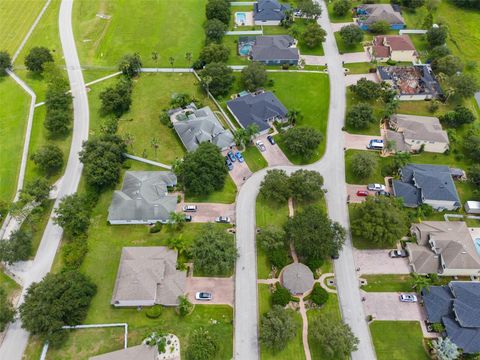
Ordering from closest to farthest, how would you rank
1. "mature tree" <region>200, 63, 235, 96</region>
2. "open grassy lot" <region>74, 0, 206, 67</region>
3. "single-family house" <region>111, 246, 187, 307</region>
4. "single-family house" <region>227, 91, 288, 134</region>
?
"single-family house" <region>111, 246, 187, 307</region> → "single-family house" <region>227, 91, 288, 134</region> → "mature tree" <region>200, 63, 235, 96</region> → "open grassy lot" <region>74, 0, 206, 67</region>

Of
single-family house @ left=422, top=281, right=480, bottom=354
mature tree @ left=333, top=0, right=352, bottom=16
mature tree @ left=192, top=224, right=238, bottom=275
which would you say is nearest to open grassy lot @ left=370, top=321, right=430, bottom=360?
single-family house @ left=422, top=281, right=480, bottom=354

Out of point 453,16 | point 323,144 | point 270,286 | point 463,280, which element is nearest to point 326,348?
point 270,286

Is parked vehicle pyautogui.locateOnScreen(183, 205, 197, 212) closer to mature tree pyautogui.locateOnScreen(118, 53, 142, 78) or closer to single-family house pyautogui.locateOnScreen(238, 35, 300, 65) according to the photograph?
mature tree pyautogui.locateOnScreen(118, 53, 142, 78)

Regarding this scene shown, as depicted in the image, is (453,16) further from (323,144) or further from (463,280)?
(463,280)

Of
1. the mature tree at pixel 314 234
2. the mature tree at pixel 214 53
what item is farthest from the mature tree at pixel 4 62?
the mature tree at pixel 314 234

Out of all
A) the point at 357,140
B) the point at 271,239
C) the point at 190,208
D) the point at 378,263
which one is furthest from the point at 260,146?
the point at 378,263

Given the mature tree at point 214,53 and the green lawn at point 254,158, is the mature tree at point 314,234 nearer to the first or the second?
the green lawn at point 254,158

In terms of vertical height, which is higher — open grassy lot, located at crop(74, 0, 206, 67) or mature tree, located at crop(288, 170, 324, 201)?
open grassy lot, located at crop(74, 0, 206, 67)

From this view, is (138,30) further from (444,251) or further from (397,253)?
(444,251)
